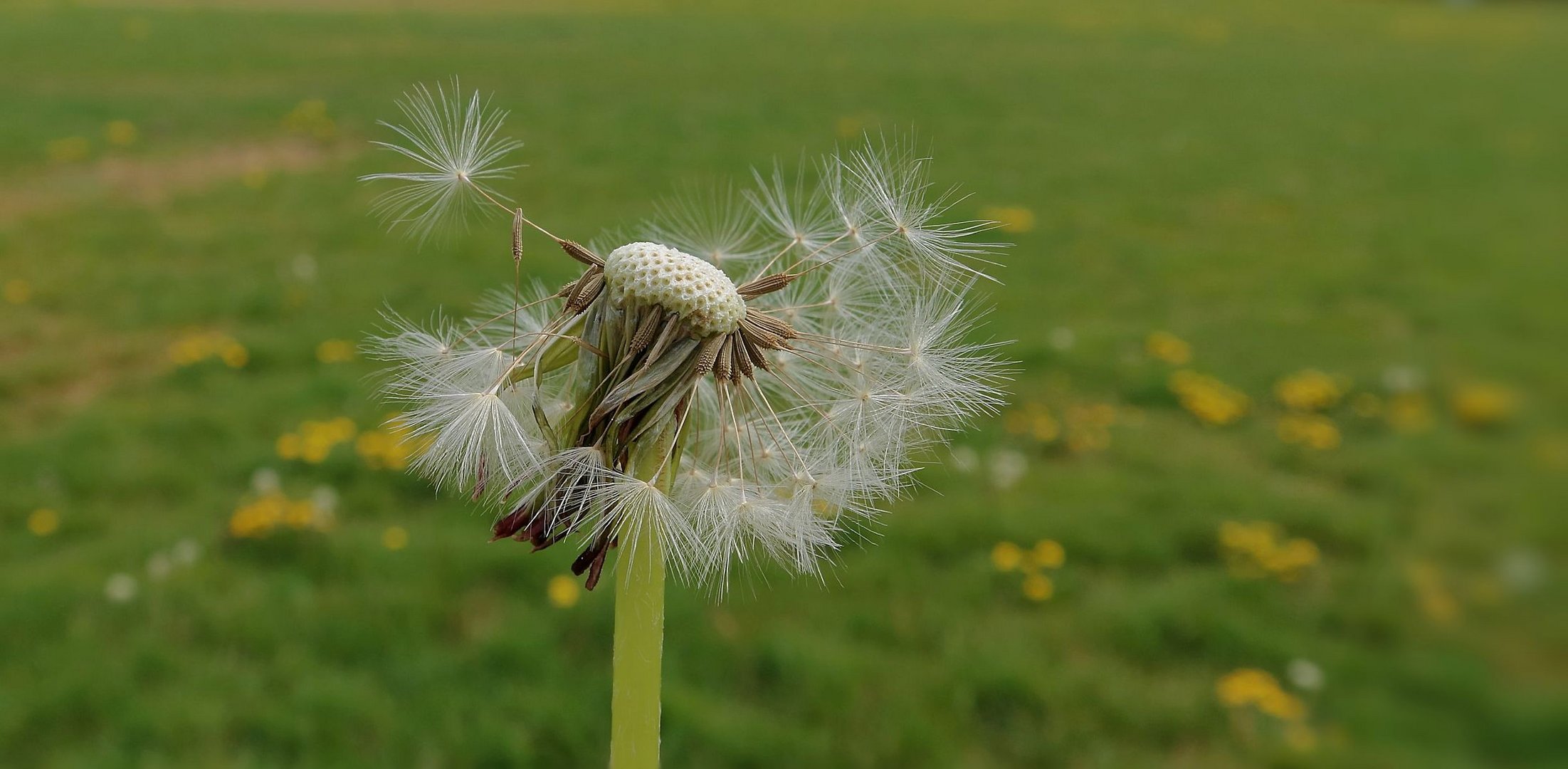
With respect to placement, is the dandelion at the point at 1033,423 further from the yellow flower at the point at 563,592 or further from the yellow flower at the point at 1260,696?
the yellow flower at the point at 563,592

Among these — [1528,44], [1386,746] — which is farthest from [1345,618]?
[1528,44]

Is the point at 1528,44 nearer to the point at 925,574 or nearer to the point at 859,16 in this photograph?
the point at 859,16

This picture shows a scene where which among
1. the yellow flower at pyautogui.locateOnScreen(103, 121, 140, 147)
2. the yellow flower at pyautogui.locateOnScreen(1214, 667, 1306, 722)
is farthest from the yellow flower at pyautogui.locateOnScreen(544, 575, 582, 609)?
the yellow flower at pyautogui.locateOnScreen(103, 121, 140, 147)

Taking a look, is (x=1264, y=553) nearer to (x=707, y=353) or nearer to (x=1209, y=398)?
(x=1209, y=398)

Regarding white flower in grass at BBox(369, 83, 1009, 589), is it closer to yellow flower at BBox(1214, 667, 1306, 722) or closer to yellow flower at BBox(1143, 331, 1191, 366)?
yellow flower at BBox(1214, 667, 1306, 722)

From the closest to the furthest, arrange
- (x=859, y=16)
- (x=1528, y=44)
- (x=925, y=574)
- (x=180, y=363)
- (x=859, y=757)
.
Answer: (x=859, y=757), (x=925, y=574), (x=180, y=363), (x=859, y=16), (x=1528, y=44)

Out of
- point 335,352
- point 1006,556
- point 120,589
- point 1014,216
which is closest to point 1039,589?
point 1006,556
